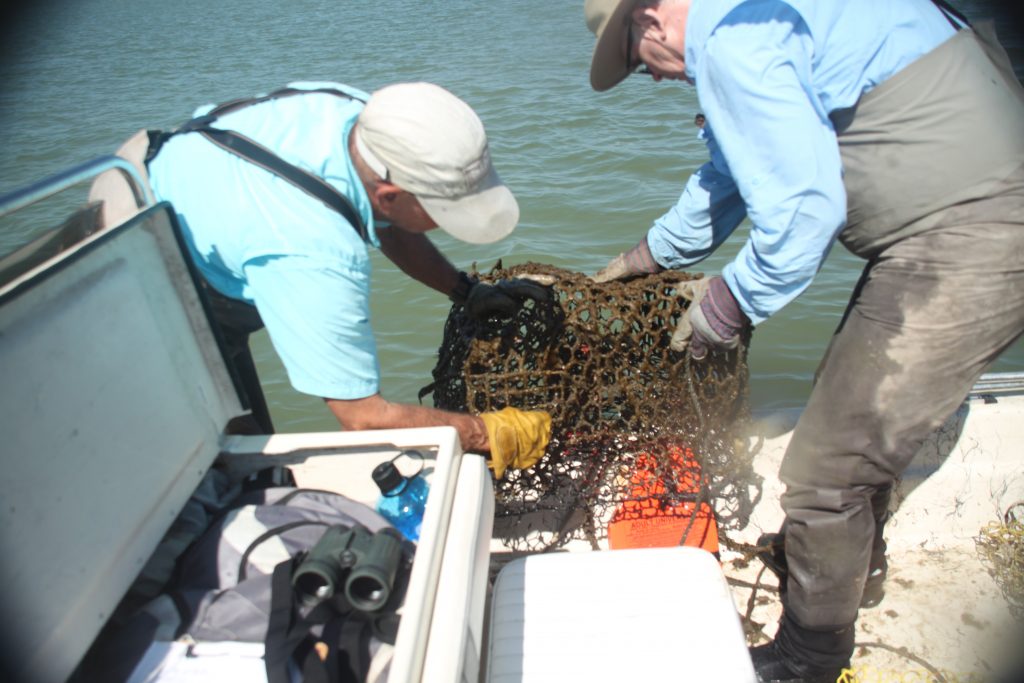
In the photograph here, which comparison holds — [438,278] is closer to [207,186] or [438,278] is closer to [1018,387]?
[207,186]

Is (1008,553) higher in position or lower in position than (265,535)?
lower

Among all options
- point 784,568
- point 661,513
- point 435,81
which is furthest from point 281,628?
point 435,81

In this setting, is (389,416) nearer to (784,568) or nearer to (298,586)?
(298,586)

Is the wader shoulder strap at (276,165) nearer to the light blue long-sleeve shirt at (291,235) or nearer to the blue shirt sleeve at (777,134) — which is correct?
A: the light blue long-sleeve shirt at (291,235)

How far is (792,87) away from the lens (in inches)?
72.7

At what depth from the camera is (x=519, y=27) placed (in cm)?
1291

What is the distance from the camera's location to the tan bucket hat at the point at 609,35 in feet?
→ 6.95

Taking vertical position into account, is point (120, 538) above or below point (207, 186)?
below

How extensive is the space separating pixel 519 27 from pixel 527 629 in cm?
1256

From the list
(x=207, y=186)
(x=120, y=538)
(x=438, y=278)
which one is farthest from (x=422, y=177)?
(x=120, y=538)

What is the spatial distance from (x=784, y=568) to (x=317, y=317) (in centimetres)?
187

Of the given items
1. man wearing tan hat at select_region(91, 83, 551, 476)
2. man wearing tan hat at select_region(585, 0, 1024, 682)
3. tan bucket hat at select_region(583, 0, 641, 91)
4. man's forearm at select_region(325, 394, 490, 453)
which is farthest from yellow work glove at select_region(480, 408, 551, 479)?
tan bucket hat at select_region(583, 0, 641, 91)

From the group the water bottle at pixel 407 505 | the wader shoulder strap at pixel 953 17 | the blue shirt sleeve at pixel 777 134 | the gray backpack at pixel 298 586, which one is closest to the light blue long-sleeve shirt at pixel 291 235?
the water bottle at pixel 407 505

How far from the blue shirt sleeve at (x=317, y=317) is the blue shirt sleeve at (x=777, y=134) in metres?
1.06
